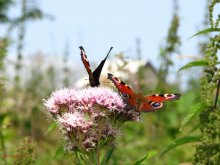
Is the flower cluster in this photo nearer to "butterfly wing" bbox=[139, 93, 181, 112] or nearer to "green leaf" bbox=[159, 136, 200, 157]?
"butterfly wing" bbox=[139, 93, 181, 112]

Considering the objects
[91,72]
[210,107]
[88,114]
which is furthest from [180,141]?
[91,72]

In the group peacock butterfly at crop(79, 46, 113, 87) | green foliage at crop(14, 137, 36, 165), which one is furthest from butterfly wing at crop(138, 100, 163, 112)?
green foliage at crop(14, 137, 36, 165)

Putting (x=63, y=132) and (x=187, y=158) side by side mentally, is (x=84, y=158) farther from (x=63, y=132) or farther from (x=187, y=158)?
(x=187, y=158)

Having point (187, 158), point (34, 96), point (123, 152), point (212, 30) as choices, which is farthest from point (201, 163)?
point (34, 96)

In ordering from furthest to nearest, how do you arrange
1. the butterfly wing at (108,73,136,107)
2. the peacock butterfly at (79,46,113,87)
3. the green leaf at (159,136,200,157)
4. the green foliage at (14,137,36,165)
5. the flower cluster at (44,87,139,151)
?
the green foliage at (14,137,36,165)
the peacock butterfly at (79,46,113,87)
the green leaf at (159,136,200,157)
the butterfly wing at (108,73,136,107)
the flower cluster at (44,87,139,151)

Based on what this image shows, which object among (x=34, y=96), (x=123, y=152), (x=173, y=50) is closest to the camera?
(x=123, y=152)

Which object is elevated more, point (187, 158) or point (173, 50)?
point (173, 50)

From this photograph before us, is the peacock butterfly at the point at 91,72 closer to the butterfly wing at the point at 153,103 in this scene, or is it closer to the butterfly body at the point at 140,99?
the butterfly body at the point at 140,99
